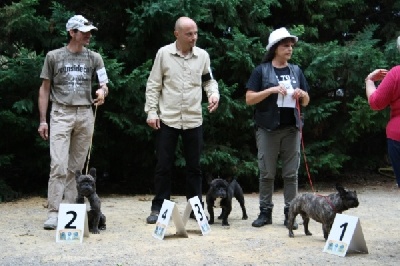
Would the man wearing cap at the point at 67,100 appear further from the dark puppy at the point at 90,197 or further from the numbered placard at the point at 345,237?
the numbered placard at the point at 345,237

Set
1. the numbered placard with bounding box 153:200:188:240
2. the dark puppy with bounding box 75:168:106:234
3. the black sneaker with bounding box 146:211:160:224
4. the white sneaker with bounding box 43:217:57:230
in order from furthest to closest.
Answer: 1. the black sneaker with bounding box 146:211:160:224
2. the white sneaker with bounding box 43:217:57:230
3. the dark puppy with bounding box 75:168:106:234
4. the numbered placard with bounding box 153:200:188:240

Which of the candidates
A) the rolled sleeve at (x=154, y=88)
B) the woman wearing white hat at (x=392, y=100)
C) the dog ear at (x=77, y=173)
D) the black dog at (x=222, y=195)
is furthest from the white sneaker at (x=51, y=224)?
the woman wearing white hat at (x=392, y=100)

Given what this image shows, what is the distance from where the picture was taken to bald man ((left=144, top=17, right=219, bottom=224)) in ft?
21.6

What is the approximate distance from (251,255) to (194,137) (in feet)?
6.15

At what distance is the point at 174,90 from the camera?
21.7ft

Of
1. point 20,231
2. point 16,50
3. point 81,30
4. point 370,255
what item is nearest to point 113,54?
point 16,50

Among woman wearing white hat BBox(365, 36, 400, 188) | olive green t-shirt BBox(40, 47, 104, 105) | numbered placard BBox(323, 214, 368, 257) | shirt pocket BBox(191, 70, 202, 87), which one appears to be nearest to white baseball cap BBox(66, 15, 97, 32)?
olive green t-shirt BBox(40, 47, 104, 105)

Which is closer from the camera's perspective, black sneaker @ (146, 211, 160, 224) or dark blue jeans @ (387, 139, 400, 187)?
dark blue jeans @ (387, 139, 400, 187)

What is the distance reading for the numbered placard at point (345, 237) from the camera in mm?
5070

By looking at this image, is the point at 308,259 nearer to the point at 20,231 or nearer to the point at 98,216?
the point at 98,216

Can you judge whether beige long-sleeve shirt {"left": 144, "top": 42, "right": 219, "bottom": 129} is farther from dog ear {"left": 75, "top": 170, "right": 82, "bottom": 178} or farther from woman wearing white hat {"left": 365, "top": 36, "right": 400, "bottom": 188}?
woman wearing white hat {"left": 365, "top": 36, "right": 400, "bottom": 188}

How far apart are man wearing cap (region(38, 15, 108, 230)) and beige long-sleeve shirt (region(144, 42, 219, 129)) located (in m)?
0.55

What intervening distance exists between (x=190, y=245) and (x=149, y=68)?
13.5ft

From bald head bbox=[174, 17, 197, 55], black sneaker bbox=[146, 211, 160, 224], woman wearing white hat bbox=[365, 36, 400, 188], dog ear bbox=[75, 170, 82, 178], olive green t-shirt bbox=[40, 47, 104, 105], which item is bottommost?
black sneaker bbox=[146, 211, 160, 224]
